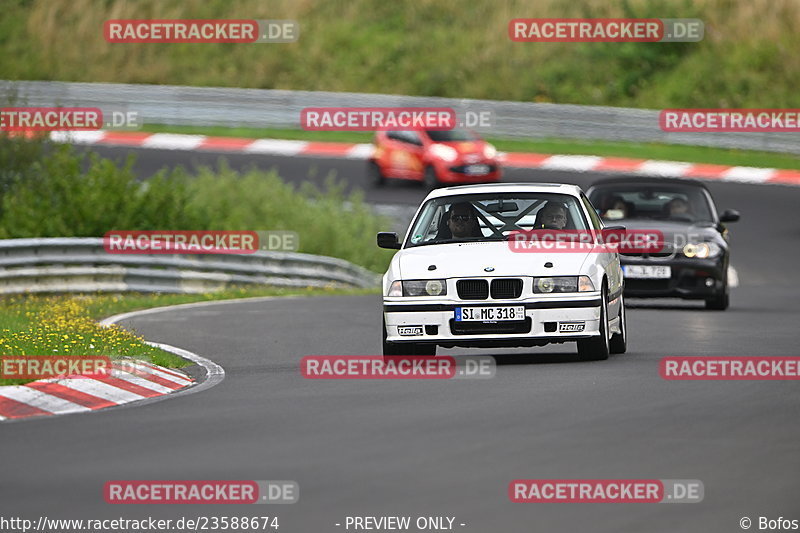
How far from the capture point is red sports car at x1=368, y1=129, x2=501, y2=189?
119 ft

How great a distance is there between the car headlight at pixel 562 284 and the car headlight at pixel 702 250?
6733 mm

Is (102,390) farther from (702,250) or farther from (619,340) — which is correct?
→ (702,250)

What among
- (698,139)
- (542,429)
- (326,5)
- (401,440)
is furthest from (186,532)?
(326,5)

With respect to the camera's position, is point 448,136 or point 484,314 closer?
point 484,314

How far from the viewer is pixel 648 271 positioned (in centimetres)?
1988

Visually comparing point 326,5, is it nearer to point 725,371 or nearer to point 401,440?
point 725,371

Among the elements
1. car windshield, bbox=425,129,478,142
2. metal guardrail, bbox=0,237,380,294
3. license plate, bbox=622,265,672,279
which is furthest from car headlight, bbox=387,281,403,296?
car windshield, bbox=425,129,478,142

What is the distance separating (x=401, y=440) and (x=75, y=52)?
43.8 meters

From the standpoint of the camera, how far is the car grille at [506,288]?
13.3m

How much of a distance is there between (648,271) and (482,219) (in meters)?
5.71

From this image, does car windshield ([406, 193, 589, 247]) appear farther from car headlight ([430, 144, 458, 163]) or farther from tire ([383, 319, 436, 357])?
car headlight ([430, 144, 458, 163])

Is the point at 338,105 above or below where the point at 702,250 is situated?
above

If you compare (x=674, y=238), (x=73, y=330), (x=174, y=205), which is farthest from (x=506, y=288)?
(x=174, y=205)

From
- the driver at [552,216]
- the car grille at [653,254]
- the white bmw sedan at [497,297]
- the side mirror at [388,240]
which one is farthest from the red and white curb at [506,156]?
the white bmw sedan at [497,297]
